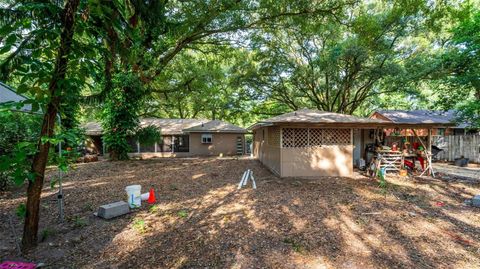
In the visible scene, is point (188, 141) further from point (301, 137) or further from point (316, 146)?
point (316, 146)

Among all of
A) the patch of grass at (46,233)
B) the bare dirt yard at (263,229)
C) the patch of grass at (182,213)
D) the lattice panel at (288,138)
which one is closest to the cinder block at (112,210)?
the bare dirt yard at (263,229)

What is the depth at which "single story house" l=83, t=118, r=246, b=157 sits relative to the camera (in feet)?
57.0

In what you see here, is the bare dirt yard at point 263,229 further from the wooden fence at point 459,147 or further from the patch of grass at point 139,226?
the wooden fence at point 459,147

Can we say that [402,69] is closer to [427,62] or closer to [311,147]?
[427,62]

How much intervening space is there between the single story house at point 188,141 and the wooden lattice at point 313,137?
31.7ft

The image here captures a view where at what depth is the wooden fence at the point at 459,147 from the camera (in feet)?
40.5

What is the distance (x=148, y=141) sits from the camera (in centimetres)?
1284

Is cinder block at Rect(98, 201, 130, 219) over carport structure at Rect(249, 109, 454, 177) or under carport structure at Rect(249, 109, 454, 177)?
under

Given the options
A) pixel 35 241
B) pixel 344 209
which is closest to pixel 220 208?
pixel 344 209

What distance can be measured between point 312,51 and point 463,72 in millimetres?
7799

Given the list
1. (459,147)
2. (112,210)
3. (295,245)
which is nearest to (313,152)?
(295,245)

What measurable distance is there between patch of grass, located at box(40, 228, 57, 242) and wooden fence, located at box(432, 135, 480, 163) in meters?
17.8

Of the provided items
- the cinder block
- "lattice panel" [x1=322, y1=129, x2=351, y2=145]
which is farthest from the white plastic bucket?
"lattice panel" [x1=322, y1=129, x2=351, y2=145]

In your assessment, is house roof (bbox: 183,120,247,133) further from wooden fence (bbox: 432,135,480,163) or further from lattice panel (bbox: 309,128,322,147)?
wooden fence (bbox: 432,135,480,163)
